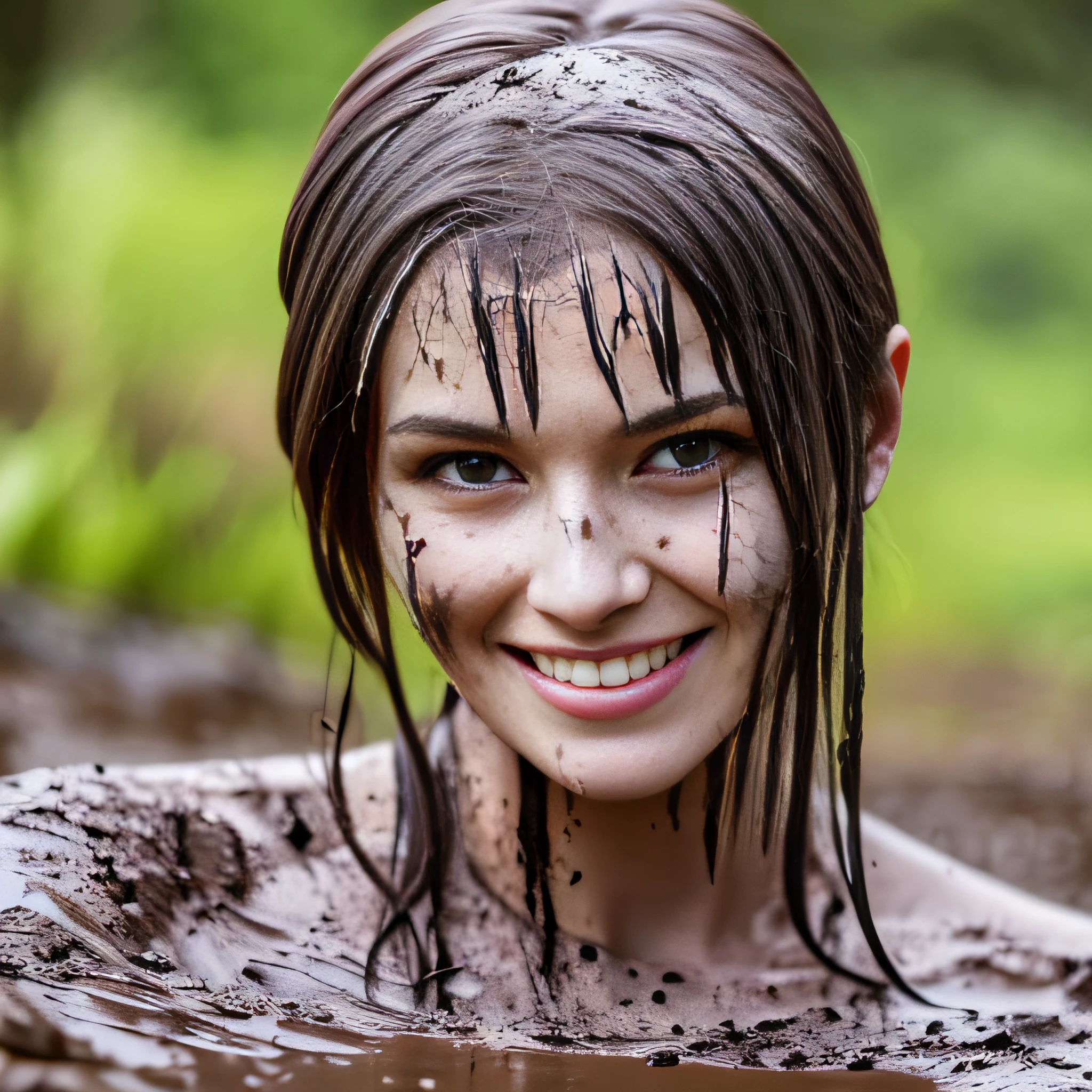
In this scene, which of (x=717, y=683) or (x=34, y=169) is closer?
(x=717, y=683)

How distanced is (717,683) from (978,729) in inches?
118

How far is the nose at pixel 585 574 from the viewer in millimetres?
1264

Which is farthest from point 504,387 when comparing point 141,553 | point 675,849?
point 141,553

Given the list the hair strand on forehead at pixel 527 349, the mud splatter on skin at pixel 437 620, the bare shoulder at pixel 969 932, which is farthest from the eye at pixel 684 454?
the bare shoulder at pixel 969 932

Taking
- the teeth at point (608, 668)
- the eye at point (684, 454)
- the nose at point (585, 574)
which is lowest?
the teeth at point (608, 668)

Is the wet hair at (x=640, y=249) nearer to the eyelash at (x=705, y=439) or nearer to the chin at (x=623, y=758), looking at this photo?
the eyelash at (x=705, y=439)

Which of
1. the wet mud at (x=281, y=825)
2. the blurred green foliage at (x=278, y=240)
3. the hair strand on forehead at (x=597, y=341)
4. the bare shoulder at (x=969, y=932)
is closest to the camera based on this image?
the wet mud at (x=281, y=825)

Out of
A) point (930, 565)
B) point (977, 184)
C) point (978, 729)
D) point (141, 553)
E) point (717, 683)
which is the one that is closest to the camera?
point (717, 683)

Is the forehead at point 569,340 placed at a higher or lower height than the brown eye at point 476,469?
higher

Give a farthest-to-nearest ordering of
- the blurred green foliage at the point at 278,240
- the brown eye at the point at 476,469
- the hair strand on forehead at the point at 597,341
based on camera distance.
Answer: the blurred green foliage at the point at 278,240 < the brown eye at the point at 476,469 < the hair strand on forehead at the point at 597,341

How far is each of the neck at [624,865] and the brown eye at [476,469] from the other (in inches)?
20.2

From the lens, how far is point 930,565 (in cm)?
545

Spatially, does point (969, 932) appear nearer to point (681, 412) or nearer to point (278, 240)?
point (681, 412)

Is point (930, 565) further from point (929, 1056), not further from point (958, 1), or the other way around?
point (929, 1056)
